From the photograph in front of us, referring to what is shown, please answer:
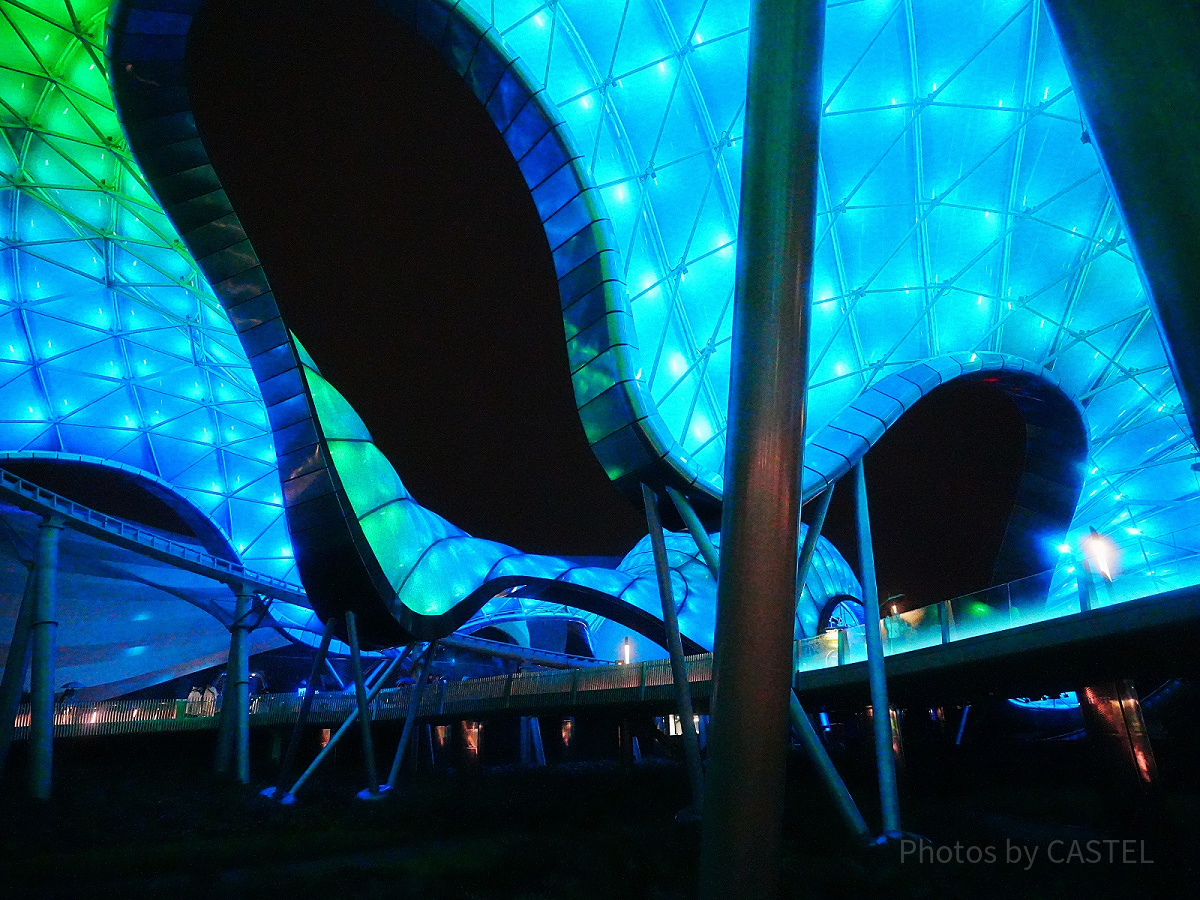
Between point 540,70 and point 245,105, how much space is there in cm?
775

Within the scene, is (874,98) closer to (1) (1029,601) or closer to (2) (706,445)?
(2) (706,445)

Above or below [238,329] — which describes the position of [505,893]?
below

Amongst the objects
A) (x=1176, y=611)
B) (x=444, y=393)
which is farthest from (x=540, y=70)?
(x=1176, y=611)

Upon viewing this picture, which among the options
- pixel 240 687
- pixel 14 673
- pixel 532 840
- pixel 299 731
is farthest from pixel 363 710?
pixel 240 687

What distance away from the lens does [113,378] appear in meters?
36.2

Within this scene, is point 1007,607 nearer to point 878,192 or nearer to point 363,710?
point 878,192

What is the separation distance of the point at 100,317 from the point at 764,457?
123 ft

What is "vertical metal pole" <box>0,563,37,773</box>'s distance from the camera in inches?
945

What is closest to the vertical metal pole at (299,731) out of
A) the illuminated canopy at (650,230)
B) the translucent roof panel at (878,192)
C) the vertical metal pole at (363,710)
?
the vertical metal pole at (363,710)

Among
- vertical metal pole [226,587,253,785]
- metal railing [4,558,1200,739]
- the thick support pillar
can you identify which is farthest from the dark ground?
the thick support pillar

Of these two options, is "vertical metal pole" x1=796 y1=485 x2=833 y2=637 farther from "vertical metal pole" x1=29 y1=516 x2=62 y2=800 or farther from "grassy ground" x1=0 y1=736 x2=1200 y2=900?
"vertical metal pole" x1=29 y1=516 x2=62 y2=800

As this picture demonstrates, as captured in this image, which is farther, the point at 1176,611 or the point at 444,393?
the point at 444,393

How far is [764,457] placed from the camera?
17.9 feet

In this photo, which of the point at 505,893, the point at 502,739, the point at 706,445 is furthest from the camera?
the point at 502,739
